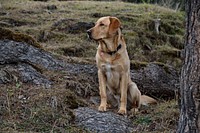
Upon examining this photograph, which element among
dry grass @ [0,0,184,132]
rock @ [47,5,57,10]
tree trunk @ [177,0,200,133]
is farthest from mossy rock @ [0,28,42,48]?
rock @ [47,5,57,10]

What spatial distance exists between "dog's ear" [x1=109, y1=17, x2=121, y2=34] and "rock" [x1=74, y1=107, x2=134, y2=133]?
4.31 feet

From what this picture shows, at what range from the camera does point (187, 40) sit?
4520 mm

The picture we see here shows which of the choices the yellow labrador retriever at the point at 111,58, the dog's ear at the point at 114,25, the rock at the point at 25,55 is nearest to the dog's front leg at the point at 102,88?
the yellow labrador retriever at the point at 111,58

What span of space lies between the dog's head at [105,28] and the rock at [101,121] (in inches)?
46.3

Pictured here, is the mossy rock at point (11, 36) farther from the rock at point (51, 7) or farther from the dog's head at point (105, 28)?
the rock at point (51, 7)

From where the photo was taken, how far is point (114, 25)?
263 inches

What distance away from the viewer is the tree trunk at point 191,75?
4.41m

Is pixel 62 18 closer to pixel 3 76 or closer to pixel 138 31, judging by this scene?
pixel 138 31

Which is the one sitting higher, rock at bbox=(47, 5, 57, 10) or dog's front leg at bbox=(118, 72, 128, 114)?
rock at bbox=(47, 5, 57, 10)

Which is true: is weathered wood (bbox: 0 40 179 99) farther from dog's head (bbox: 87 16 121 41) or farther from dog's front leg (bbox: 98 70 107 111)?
dog's head (bbox: 87 16 121 41)

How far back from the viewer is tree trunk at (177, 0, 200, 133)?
174 inches

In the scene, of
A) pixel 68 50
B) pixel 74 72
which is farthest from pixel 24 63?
pixel 68 50

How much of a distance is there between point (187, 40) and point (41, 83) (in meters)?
2.90

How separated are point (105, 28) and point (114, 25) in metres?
0.15
